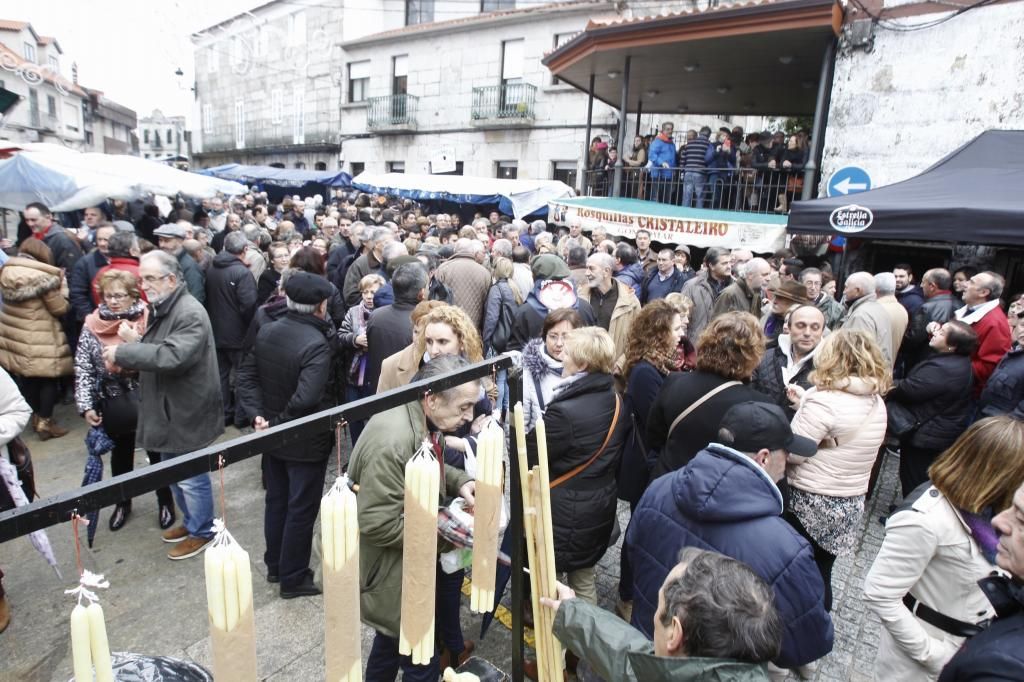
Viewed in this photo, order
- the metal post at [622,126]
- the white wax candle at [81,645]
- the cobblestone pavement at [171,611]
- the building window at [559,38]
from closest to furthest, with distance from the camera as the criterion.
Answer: the white wax candle at [81,645], the cobblestone pavement at [171,611], the metal post at [622,126], the building window at [559,38]

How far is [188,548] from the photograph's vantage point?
3746 mm

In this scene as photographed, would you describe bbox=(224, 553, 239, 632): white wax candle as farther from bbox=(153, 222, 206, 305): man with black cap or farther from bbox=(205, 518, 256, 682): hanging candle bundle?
bbox=(153, 222, 206, 305): man with black cap

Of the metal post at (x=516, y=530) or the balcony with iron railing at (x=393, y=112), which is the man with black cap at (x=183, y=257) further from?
the balcony with iron railing at (x=393, y=112)

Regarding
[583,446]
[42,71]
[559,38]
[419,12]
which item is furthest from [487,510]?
[419,12]

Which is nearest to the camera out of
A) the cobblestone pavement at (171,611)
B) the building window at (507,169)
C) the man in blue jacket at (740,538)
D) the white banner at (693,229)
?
the man in blue jacket at (740,538)

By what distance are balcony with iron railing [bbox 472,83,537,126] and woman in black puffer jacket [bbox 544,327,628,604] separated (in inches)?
700

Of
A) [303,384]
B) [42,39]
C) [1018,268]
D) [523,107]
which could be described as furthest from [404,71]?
[303,384]

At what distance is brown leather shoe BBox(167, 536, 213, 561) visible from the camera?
3695 mm

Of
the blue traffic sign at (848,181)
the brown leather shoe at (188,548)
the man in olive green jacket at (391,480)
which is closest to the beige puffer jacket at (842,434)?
the man in olive green jacket at (391,480)

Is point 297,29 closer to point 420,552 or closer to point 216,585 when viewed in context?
point 420,552

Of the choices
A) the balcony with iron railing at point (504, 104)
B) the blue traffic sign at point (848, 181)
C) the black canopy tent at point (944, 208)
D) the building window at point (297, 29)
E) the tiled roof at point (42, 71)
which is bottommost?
the black canopy tent at point (944, 208)

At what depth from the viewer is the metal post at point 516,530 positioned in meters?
1.81

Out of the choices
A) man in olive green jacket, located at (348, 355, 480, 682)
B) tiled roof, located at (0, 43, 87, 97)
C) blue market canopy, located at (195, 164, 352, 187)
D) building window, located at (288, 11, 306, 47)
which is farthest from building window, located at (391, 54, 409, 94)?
man in olive green jacket, located at (348, 355, 480, 682)

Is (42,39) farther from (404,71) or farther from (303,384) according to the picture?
(303,384)
